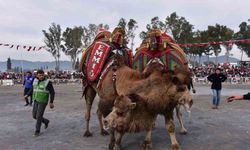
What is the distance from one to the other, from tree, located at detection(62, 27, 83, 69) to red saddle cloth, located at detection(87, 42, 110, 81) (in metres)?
46.2

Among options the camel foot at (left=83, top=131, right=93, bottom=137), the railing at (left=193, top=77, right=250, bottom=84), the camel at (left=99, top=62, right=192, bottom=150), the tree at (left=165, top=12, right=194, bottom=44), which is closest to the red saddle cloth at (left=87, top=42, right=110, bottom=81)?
the camel foot at (left=83, top=131, right=93, bottom=137)

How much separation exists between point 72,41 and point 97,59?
46.7 meters

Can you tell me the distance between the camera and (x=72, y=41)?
5378 centimetres

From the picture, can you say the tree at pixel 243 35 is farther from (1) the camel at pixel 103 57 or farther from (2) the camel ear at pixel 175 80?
(2) the camel ear at pixel 175 80

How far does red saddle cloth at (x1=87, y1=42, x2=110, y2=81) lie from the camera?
25.3ft

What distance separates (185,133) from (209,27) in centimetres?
4271

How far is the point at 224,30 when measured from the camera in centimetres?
4819

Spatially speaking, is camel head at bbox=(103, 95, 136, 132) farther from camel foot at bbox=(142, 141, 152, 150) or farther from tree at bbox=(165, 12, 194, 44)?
tree at bbox=(165, 12, 194, 44)

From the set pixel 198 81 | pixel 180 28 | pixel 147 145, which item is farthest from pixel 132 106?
pixel 180 28

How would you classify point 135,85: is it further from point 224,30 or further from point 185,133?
point 224,30

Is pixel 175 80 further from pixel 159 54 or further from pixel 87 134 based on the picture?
pixel 87 134

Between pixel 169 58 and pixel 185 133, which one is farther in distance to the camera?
pixel 185 133

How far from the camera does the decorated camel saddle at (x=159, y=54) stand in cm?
722

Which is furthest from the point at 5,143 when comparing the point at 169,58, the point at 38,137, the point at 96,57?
the point at 169,58
